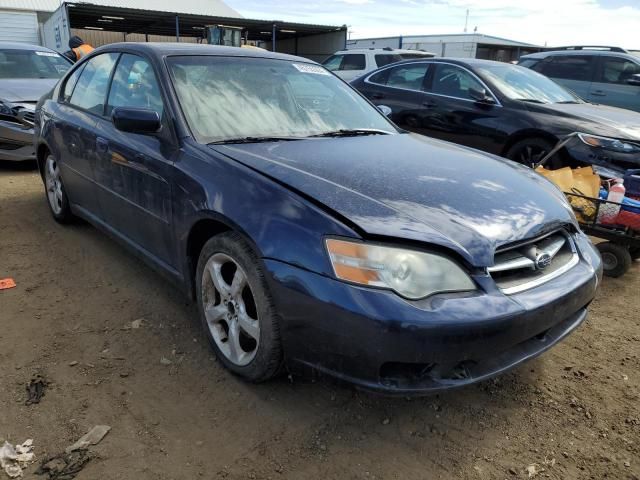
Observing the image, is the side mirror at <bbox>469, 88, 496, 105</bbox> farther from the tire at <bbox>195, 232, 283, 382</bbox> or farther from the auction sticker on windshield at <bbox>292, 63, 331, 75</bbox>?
the tire at <bbox>195, 232, 283, 382</bbox>

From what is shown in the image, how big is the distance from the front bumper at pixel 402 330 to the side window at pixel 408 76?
16.7ft

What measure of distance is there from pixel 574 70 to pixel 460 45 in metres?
14.0

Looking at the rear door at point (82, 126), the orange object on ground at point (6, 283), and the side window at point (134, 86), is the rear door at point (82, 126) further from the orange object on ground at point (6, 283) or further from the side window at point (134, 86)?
the orange object on ground at point (6, 283)

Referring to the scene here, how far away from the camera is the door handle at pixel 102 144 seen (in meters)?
3.19

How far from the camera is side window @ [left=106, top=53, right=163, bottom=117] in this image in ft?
9.41

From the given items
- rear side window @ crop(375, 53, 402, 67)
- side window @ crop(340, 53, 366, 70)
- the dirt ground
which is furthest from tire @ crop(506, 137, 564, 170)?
side window @ crop(340, 53, 366, 70)

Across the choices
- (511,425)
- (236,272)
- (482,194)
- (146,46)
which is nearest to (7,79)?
(146,46)

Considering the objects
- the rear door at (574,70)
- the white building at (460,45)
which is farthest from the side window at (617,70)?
the white building at (460,45)

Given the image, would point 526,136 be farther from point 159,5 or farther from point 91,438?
point 159,5

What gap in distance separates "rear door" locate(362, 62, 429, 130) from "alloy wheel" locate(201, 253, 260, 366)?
15.2 feet

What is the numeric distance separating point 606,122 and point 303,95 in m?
3.50

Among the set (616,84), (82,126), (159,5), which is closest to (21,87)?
(82,126)

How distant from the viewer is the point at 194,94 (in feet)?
9.07

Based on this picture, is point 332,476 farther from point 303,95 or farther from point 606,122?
point 606,122
